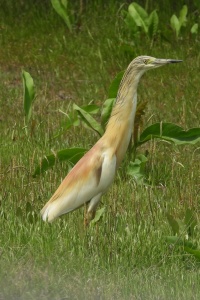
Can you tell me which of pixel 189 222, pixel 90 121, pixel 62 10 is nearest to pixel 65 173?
pixel 90 121

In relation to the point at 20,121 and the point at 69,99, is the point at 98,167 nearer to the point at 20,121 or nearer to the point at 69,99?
the point at 20,121

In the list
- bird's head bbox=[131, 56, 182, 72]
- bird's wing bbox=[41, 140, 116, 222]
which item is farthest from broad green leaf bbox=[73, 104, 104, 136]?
bird's wing bbox=[41, 140, 116, 222]


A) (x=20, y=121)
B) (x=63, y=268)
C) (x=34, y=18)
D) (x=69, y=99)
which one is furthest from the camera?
(x=34, y=18)

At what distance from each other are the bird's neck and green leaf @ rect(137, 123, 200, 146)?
1.05 metres

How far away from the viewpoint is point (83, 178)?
6.73 m

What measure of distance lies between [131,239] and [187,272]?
398 mm

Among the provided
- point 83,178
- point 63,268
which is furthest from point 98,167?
point 63,268

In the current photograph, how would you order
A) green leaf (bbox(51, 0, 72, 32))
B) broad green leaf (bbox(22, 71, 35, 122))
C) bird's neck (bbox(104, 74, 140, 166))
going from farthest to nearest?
green leaf (bbox(51, 0, 72, 32)) < broad green leaf (bbox(22, 71, 35, 122)) < bird's neck (bbox(104, 74, 140, 166))

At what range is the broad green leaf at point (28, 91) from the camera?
867 cm

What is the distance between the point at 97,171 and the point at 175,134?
59.9 inches

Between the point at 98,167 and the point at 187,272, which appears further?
the point at 98,167

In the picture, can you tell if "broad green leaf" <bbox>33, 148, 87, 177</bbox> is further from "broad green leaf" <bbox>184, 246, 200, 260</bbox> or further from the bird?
"broad green leaf" <bbox>184, 246, 200, 260</bbox>

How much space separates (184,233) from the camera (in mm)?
6516

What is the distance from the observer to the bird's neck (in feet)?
22.4
